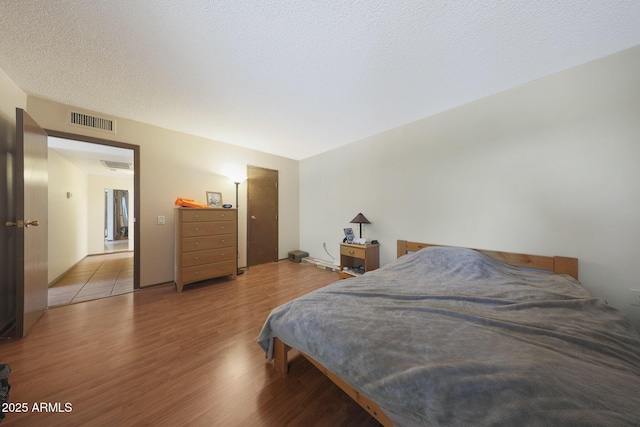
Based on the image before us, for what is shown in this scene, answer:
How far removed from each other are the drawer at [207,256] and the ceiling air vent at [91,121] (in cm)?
193

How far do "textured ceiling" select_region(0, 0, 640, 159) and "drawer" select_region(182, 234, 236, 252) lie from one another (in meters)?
1.71

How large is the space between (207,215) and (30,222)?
4.81ft

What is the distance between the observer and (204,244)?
2852 mm

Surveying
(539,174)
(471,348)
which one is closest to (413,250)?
(539,174)

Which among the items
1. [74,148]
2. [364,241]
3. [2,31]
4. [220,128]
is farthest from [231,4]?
[74,148]

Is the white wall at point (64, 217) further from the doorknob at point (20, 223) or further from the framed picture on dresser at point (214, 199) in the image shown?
the framed picture on dresser at point (214, 199)

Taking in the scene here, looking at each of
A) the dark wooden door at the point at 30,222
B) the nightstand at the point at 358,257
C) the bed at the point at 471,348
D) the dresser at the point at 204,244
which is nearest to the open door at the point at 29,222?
the dark wooden door at the point at 30,222

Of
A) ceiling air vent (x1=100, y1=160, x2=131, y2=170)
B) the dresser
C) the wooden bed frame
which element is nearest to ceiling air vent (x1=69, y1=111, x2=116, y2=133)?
the dresser

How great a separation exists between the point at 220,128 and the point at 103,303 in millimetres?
2660

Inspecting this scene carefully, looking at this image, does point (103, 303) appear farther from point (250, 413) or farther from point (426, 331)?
point (426, 331)

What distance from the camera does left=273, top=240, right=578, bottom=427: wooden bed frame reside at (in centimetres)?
92

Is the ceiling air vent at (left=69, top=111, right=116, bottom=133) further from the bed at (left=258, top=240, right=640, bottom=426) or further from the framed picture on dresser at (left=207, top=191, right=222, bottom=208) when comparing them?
the bed at (left=258, top=240, right=640, bottom=426)

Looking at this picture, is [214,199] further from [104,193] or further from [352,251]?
[104,193]

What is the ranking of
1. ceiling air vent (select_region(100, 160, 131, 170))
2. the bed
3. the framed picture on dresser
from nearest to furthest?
the bed, the framed picture on dresser, ceiling air vent (select_region(100, 160, 131, 170))
